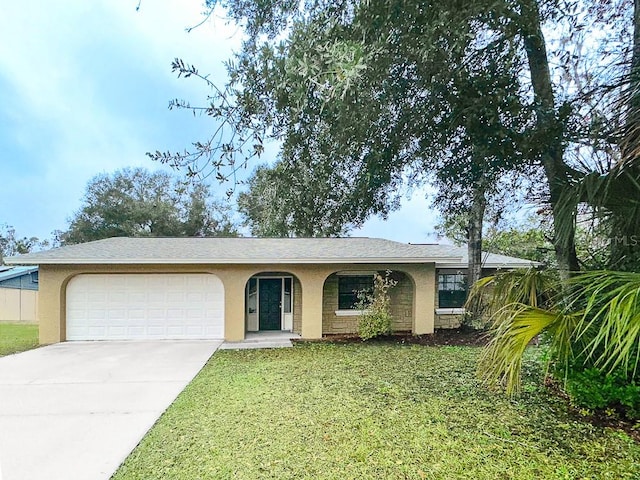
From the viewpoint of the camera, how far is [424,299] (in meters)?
12.0

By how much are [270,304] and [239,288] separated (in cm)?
233

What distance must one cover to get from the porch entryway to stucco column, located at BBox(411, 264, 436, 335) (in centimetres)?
428

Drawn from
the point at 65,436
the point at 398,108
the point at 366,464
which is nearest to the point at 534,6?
the point at 398,108

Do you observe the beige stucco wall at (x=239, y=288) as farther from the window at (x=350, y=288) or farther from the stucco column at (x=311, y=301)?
the window at (x=350, y=288)

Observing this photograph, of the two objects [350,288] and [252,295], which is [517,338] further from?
[252,295]

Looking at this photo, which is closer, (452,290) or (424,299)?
(424,299)

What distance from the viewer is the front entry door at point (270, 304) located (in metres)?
13.4

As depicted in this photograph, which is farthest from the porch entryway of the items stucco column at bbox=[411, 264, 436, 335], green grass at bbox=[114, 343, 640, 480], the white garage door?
green grass at bbox=[114, 343, 640, 480]

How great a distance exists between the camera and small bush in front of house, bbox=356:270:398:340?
11.3 m

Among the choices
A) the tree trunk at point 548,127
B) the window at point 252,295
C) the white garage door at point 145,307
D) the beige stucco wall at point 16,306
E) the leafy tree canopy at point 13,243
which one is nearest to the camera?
the tree trunk at point 548,127

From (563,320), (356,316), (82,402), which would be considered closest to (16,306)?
(82,402)

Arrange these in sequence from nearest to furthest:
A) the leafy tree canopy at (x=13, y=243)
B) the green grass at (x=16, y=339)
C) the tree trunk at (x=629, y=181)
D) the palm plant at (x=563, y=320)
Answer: the palm plant at (x=563, y=320) → the tree trunk at (x=629, y=181) → the green grass at (x=16, y=339) → the leafy tree canopy at (x=13, y=243)

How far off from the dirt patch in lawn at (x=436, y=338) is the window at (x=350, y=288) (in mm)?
1072

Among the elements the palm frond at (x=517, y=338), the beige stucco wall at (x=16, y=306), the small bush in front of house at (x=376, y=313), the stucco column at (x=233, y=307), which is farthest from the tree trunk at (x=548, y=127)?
the beige stucco wall at (x=16, y=306)
